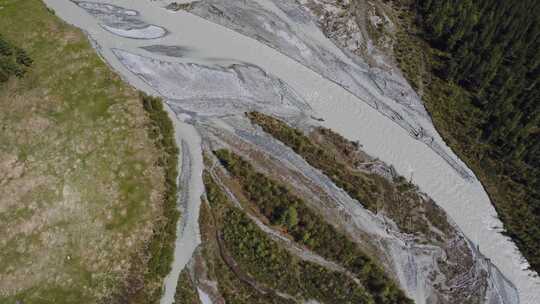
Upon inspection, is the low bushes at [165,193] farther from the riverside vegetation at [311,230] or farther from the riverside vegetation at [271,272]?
the riverside vegetation at [311,230]

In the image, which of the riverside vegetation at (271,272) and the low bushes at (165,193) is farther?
the low bushes at (165,193)

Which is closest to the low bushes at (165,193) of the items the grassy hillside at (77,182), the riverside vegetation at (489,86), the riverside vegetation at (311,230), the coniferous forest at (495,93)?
the grassy hillside at (77,182)

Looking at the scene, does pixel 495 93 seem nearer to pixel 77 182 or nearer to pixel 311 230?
pixel 311 230


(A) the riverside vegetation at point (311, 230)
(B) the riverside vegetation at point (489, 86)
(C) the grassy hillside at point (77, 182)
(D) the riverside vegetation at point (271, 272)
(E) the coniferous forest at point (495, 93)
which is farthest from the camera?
(B) the riverside vegetation at point (489, 86)

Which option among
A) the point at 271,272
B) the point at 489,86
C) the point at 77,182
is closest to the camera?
the point at 271,272

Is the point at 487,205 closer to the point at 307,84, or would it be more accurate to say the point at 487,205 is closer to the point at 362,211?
the point at 362,211

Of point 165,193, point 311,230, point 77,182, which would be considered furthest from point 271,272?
point 77,182

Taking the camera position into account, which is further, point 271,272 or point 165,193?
point 165,193
